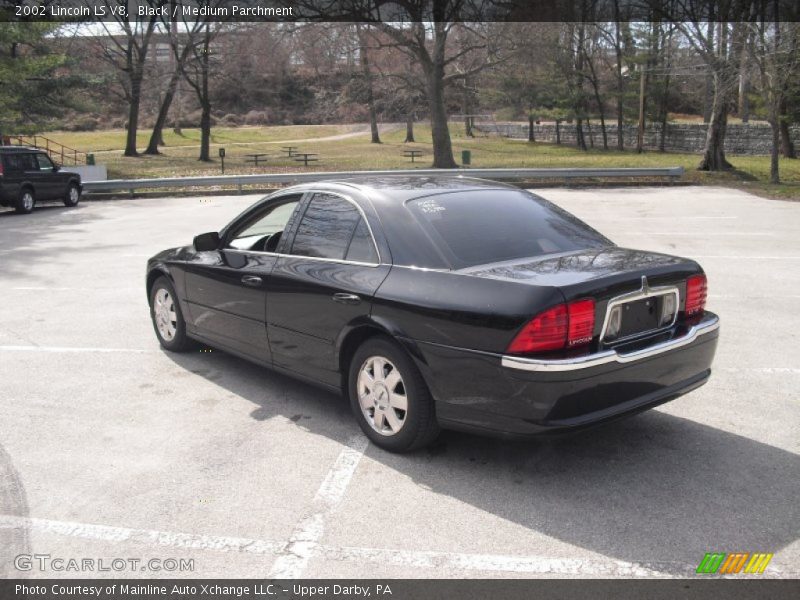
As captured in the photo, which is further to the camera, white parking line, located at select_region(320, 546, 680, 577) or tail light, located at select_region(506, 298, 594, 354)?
tail light, located at select_region(506, 298, 594, 354)

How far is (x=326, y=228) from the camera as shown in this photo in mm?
5234

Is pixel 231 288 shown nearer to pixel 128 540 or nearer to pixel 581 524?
pixel 128 540

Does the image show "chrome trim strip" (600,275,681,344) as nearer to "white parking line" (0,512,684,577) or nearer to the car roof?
"white parking line" (0,512,684,577)

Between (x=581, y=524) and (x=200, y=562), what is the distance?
5.70 ft

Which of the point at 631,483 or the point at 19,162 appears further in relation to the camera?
the point at 19,162

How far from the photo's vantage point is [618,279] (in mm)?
4145

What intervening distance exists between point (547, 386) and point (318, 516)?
1.28 m

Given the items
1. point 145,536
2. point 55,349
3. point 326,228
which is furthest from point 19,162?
point 145,536

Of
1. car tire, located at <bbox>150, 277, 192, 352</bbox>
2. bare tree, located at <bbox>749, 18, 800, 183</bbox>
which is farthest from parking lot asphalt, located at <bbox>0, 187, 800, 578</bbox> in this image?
bare tree, located at <bbox>749, 18, 800, 183</bbox>

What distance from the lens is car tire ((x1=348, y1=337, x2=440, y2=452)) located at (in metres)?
4.35

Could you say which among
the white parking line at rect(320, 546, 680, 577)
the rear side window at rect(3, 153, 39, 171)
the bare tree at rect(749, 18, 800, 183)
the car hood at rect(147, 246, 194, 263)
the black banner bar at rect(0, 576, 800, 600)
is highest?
the bare tree at rect(749, 18, 800, 183)

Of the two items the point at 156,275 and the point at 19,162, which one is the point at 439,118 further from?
the point at 156,275

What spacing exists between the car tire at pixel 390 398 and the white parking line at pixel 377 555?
0.97 metres

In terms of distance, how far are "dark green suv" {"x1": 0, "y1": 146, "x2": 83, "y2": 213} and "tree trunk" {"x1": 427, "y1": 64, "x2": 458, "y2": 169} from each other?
15245 mm
